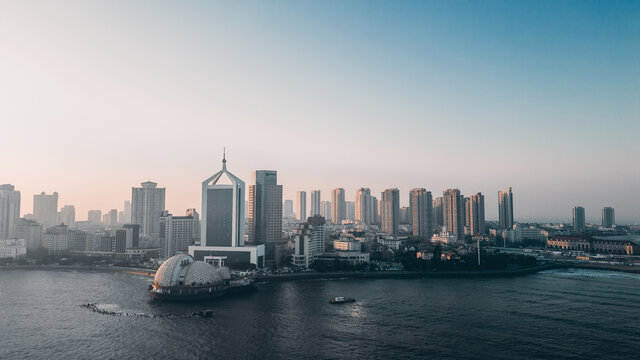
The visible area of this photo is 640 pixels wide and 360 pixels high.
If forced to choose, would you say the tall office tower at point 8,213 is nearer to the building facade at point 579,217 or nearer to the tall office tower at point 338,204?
the tall office tower at point 338,204

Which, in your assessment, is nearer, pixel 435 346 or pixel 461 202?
pixel 435 346

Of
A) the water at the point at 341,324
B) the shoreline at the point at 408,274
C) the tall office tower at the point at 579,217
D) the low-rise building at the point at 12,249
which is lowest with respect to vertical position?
the shoreline at the point at 408,274

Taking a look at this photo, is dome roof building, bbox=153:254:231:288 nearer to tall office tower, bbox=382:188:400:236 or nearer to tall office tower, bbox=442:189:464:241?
tall office tower, bbox=442:189:464:241

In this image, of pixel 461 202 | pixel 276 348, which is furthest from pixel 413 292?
pixel 461 202

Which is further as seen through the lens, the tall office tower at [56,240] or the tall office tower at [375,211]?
the tall office tower at [375,211]

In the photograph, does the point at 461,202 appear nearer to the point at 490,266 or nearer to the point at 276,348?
the point at 490,266

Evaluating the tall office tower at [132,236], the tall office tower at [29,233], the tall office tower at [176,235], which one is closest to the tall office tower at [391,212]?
the tall office tower at [176,235]

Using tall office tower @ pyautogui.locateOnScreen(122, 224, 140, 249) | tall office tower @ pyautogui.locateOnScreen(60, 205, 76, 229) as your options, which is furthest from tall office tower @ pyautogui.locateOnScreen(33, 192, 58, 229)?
tall office tower @ pyautogui.locateOnScreen(122, 224, 140, 249)
